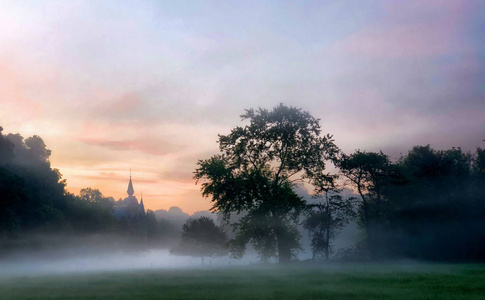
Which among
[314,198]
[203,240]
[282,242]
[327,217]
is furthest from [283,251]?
[203,240]

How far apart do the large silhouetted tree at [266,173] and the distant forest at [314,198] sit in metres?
0.12

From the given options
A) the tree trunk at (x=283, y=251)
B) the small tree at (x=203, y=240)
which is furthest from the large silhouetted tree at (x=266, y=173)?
the small tree at (x=203, y=240)

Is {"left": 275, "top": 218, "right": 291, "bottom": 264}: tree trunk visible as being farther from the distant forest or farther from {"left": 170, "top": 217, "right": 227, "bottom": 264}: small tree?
{"left": 170, "top": 217, "right": 227, "bottom": 264}: small tree

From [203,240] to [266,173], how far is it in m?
54.9

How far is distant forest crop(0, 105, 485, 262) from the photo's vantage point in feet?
163

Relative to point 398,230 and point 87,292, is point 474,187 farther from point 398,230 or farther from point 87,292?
point 87,292

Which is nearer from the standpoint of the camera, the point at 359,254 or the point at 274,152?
the point at 274,152

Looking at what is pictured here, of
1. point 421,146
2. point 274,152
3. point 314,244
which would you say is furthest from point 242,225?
point 421,146

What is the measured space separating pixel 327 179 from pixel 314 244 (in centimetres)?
1895

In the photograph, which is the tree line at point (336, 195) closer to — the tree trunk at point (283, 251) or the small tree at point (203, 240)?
the tree trunk at point (283, 251)

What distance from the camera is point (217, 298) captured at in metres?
15.8

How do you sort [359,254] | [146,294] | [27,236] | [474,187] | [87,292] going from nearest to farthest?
[146,294] < [87,292] < [359,254] < [474,187] < [27,236]

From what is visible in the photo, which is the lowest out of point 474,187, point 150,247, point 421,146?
point 150,247

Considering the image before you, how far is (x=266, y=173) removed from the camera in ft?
170
